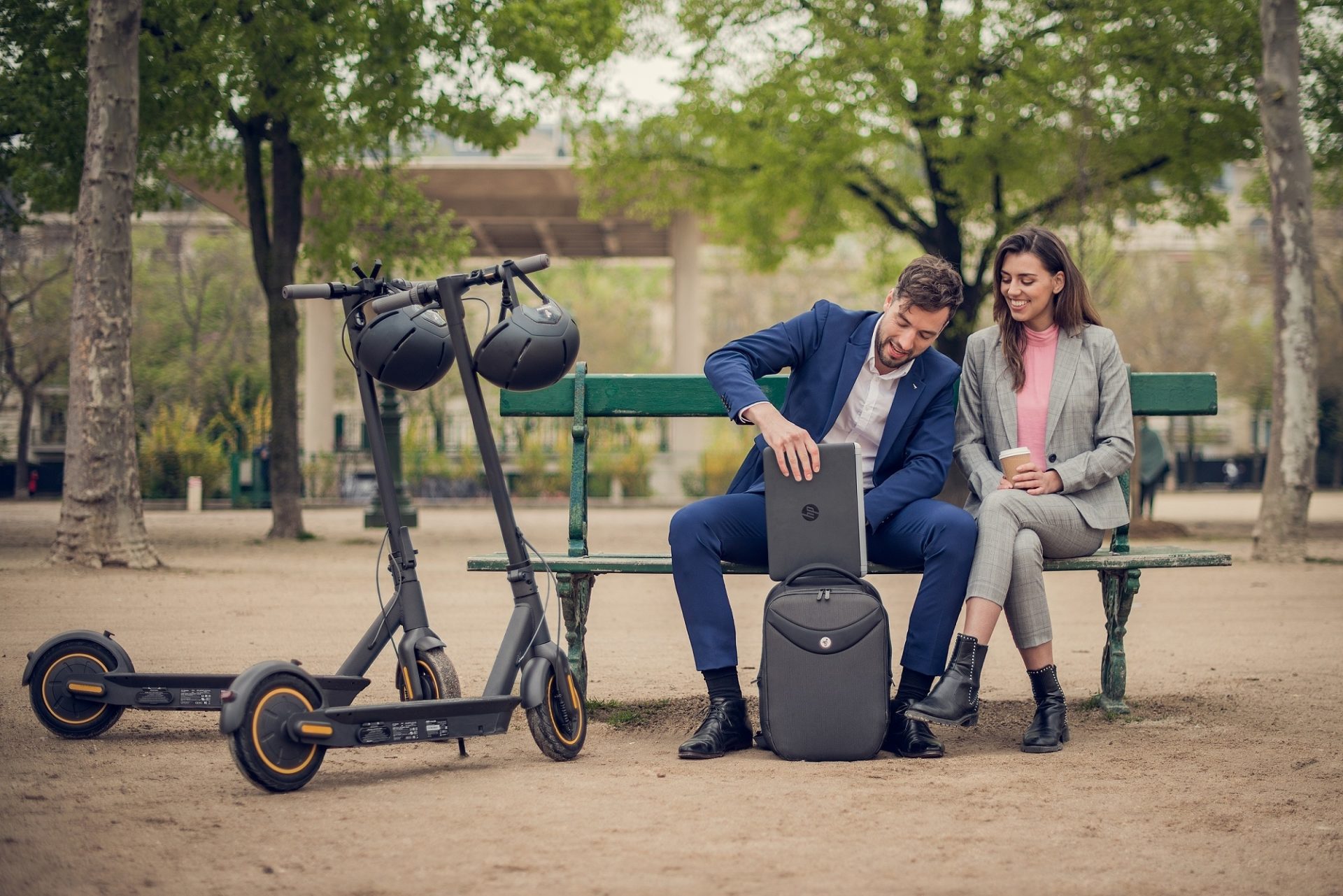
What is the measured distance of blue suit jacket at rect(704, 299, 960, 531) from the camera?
4922 millimetres

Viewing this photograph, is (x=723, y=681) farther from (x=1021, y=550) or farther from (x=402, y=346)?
(x=402, y=346)

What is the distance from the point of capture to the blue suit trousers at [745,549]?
4.64 m

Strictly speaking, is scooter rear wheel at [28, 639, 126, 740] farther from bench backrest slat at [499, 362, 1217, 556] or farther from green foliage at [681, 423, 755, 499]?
green foliage at [681, 423, 755, 499]

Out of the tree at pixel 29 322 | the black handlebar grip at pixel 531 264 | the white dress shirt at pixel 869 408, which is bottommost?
the white dress shirt at pixel 869 408

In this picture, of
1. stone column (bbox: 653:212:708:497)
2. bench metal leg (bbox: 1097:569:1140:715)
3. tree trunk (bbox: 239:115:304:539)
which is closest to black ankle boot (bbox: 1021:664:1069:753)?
bench metal leg (bbox: 1097:569:1140:715)

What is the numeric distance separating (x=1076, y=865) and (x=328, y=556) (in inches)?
445

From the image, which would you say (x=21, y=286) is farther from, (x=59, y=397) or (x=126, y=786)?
(x=126, y=786)

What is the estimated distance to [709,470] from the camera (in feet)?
90.7

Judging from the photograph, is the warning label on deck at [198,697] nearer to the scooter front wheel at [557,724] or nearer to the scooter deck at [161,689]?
the scooter deck at [161,689]

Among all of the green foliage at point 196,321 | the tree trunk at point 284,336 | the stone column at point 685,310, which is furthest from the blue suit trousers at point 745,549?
the green foliage at point 196,321

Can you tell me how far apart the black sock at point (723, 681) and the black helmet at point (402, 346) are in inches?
49.7

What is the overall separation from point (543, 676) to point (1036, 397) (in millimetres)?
2030

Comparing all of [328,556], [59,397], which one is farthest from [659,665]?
A: [59,397]

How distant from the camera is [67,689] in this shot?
464 cm
